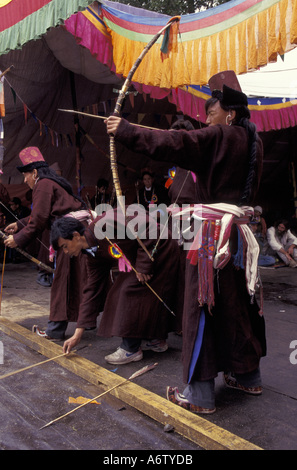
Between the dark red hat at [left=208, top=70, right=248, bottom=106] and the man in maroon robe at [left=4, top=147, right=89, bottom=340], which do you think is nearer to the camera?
the dark red hat at [left=208, top=70, right=248, bottom=106]

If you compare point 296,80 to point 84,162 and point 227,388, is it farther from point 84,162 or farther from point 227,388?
point 227,388

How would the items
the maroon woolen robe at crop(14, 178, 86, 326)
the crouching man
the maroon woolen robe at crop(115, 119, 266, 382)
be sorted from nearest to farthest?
the maroon woolen robe at crop(115, 119, 266, 382) < the crouching man < the maroon woolen robe at crop(14, 178, 86, 326)

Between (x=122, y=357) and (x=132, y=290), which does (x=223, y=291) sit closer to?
(x=132, y=290)

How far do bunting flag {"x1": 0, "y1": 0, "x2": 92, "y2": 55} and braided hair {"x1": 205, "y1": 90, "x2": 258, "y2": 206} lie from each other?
2.28m

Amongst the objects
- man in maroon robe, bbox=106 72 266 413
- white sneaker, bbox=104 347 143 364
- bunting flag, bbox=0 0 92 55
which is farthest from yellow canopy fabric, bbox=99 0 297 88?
white sneaker, bbox=104 347 143 364

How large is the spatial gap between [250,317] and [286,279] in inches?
178

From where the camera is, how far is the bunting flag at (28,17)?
396 centimetres

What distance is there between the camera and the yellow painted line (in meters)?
1.78

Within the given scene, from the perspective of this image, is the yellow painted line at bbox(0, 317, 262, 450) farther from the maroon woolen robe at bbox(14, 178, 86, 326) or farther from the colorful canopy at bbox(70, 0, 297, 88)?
the colorful canopy at bbox(70, 0, 297, 88)

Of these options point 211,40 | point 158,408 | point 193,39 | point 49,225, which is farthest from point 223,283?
point 193,39

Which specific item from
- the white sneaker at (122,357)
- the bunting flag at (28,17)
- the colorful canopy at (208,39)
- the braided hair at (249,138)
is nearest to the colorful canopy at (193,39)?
the colorful canopy at (208,39)

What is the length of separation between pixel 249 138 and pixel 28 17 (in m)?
3.39
